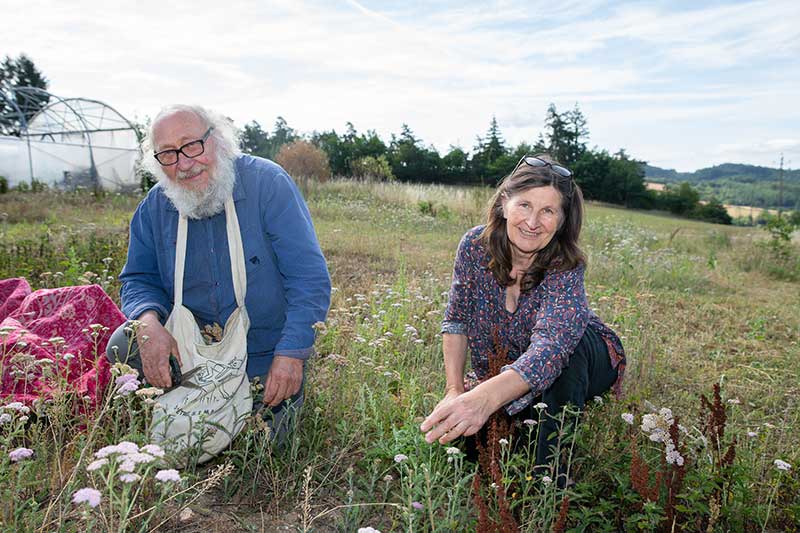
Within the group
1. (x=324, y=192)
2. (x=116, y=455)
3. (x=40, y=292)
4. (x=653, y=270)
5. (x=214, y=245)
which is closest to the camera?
(x=116, y=455)

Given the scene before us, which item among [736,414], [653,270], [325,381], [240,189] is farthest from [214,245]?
[653,270]

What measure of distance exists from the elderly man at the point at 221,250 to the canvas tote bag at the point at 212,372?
0.07 metres

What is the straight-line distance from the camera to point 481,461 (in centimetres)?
221

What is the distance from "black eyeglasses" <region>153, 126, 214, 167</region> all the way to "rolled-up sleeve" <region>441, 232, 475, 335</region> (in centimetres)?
131

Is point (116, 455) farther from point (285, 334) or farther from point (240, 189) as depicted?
point (240, 189)

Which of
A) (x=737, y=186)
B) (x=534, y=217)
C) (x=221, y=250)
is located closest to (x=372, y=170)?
(x=221, y=250)

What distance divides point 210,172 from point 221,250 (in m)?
0.38

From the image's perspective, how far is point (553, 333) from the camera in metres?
2.37

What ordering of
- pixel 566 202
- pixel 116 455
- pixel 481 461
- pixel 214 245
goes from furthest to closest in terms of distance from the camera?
pixel 214 245 < pixel 566 202 < pixel 481 461 < pixel 116 455

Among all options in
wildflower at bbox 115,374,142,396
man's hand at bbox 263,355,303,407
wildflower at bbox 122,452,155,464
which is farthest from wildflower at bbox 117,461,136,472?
man's hand at bbox 263,355,303,407

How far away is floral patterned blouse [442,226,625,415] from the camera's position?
2.44m

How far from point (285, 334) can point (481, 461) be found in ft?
3.39

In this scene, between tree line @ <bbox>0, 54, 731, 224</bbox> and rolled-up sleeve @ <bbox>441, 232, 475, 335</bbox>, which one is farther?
tree line @ <bbox>0, 54, 731, 224</bbox>

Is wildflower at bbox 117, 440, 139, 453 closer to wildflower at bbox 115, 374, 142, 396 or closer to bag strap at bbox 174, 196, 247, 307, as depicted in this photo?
wildflower at bbox 115, 374, 142, 396
